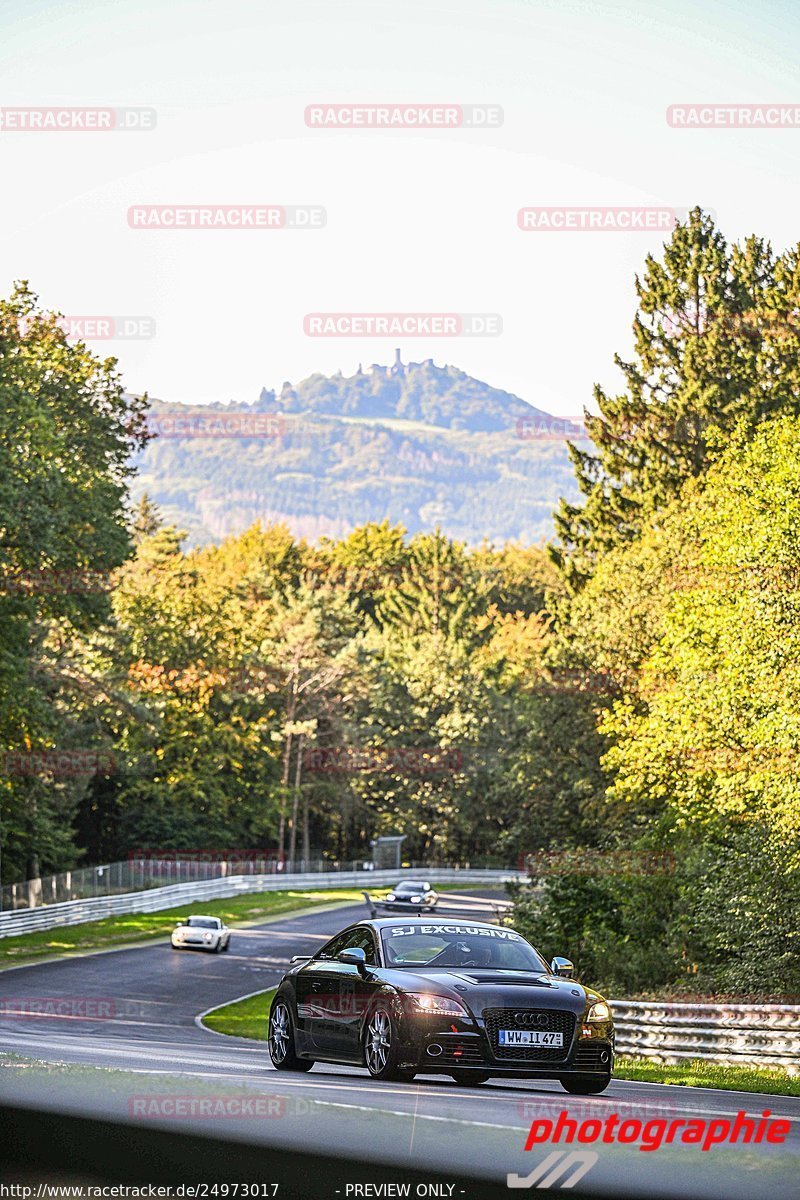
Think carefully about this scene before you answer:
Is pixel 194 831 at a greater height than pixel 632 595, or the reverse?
pixel 632 595

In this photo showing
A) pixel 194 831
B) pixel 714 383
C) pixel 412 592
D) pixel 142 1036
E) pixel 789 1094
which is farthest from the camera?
pixel 412 592

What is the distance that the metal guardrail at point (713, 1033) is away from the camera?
66.3 ft

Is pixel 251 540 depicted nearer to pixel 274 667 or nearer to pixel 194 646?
pixel 274 667

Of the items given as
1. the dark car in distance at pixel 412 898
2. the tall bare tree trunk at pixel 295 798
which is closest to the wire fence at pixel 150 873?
the tall bare tree trunk at pixel 295 798

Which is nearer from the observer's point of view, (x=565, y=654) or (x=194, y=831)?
(x=565, y=654)

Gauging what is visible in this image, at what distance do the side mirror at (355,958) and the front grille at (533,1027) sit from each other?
1.33 metres

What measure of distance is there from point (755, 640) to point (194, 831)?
55.4 metres

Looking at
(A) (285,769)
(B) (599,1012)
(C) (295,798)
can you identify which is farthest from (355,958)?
(A) (285,769)

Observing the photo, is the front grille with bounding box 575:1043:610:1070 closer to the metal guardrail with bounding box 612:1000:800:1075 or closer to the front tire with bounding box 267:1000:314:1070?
the front tire with bounding box 267:1000:314:1070

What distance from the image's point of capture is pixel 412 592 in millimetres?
116250

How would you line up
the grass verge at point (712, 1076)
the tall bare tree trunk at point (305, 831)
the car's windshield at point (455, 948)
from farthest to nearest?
the tall bare tree trunk at point (305, 831) < the grass verge at point (712, 1076) < the car's windshield at point (455, 948)

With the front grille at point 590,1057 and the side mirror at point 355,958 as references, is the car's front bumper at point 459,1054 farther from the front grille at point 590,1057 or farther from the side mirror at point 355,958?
the side mirror at point 355,958

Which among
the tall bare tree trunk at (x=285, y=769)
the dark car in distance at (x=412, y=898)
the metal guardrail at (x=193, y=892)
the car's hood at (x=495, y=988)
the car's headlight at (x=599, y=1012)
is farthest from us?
the tall bare tree trunk at (x=285, y=769)

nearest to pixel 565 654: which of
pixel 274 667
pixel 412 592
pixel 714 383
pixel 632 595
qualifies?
pixel 632 595
